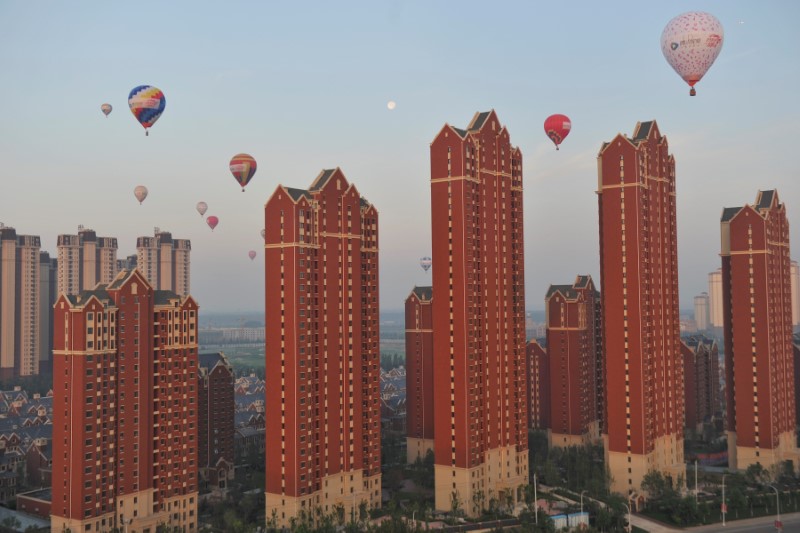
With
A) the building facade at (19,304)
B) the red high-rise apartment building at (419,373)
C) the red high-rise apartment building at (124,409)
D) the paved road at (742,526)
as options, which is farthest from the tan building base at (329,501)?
the building facade at (19,304)

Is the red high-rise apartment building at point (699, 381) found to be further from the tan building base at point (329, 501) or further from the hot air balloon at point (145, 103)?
the hot air balloon at point (145, 103)

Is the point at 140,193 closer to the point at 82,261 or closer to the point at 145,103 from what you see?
the point at 145,103

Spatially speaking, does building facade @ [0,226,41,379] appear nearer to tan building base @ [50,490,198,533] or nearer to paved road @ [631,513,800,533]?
tan building base @ [50,490,198,533]

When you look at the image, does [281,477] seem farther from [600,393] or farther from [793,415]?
[793,415]

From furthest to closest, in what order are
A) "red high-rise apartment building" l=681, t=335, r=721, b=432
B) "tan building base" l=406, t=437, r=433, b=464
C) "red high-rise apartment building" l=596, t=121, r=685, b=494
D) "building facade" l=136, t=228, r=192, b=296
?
"building facade" l=136, t=228, r=192, b=296 → "red high-rise apartment building" l=681, t=335, r=721, b=432 → "tan building base" l=406, t=437, r=433, b=464 → "red high-rise apartment building" l=596, t=121, r=685, b=494

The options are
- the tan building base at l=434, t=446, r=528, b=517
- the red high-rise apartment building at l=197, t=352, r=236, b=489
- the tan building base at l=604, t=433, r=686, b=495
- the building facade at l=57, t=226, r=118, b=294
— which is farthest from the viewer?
the building facade at l=57, t=226, r=118, b=294

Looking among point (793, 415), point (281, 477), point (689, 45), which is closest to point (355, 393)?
point (281, 477)

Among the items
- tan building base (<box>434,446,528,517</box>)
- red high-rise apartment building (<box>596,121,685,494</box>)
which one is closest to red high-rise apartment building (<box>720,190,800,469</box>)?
red high-rise apartment building (<box>596,121,685,494</box>)
